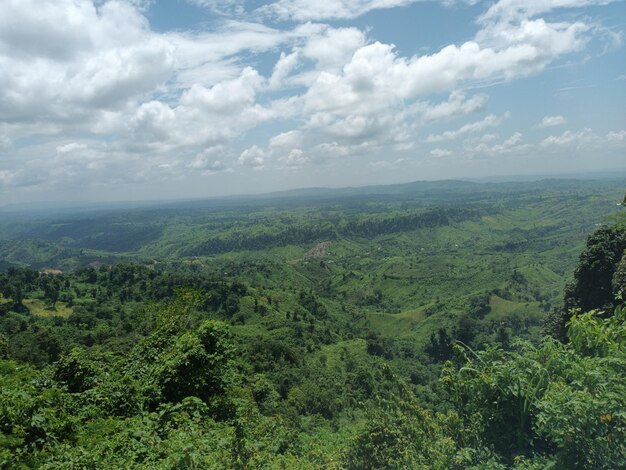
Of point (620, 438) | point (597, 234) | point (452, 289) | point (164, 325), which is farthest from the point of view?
point (452, 289)

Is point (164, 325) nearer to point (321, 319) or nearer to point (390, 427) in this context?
point (390, 427)

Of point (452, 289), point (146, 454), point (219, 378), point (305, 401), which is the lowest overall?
point (452, 289)

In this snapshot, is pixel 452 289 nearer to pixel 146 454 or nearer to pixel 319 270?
pixel 319 270

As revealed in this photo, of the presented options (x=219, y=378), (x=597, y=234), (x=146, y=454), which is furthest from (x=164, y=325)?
(x=597, y=234)

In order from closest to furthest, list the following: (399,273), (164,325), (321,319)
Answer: (164,325) < (321,319) < (399,273)

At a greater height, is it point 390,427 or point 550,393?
point 550,393

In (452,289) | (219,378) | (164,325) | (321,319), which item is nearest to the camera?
(219,378)

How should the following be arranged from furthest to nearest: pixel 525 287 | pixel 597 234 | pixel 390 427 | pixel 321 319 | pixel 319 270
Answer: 1. pixel 319 270
2. pixel 525 287
3. pixel 321 319
4. pixel 597 234
5. pixel 390 427

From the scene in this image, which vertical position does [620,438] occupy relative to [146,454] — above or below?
above

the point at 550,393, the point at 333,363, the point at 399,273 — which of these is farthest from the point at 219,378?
the point at 399,273

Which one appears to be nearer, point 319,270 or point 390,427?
point 390,427
